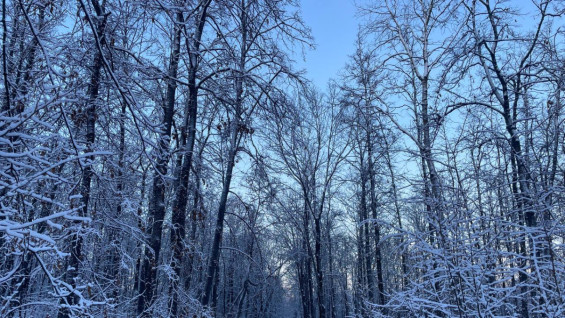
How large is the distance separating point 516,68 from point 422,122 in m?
2.37

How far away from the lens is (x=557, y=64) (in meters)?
6.59

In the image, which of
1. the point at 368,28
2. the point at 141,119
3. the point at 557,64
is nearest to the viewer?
the point at 141,119

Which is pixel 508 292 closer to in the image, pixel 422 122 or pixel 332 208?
pixel 422 122

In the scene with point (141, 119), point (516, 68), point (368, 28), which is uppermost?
point (368, 28)

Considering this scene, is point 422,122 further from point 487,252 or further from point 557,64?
point 487,252

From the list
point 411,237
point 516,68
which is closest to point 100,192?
point 411,237

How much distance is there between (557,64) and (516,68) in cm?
150

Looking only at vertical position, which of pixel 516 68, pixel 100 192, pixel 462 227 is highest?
pixel 516 68

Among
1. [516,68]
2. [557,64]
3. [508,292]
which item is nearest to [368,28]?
[516,68]

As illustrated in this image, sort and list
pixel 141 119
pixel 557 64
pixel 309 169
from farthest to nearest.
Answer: pixel 309 169
pixel 557 64
pixel 141 119

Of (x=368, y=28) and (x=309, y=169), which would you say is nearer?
(x=368, y=28)

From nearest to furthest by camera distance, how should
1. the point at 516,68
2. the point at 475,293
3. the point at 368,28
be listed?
the point at 475,293
the point at 516,68
the point at 368,28

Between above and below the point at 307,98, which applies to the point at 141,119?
below

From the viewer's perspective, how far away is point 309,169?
1428 centimetres
